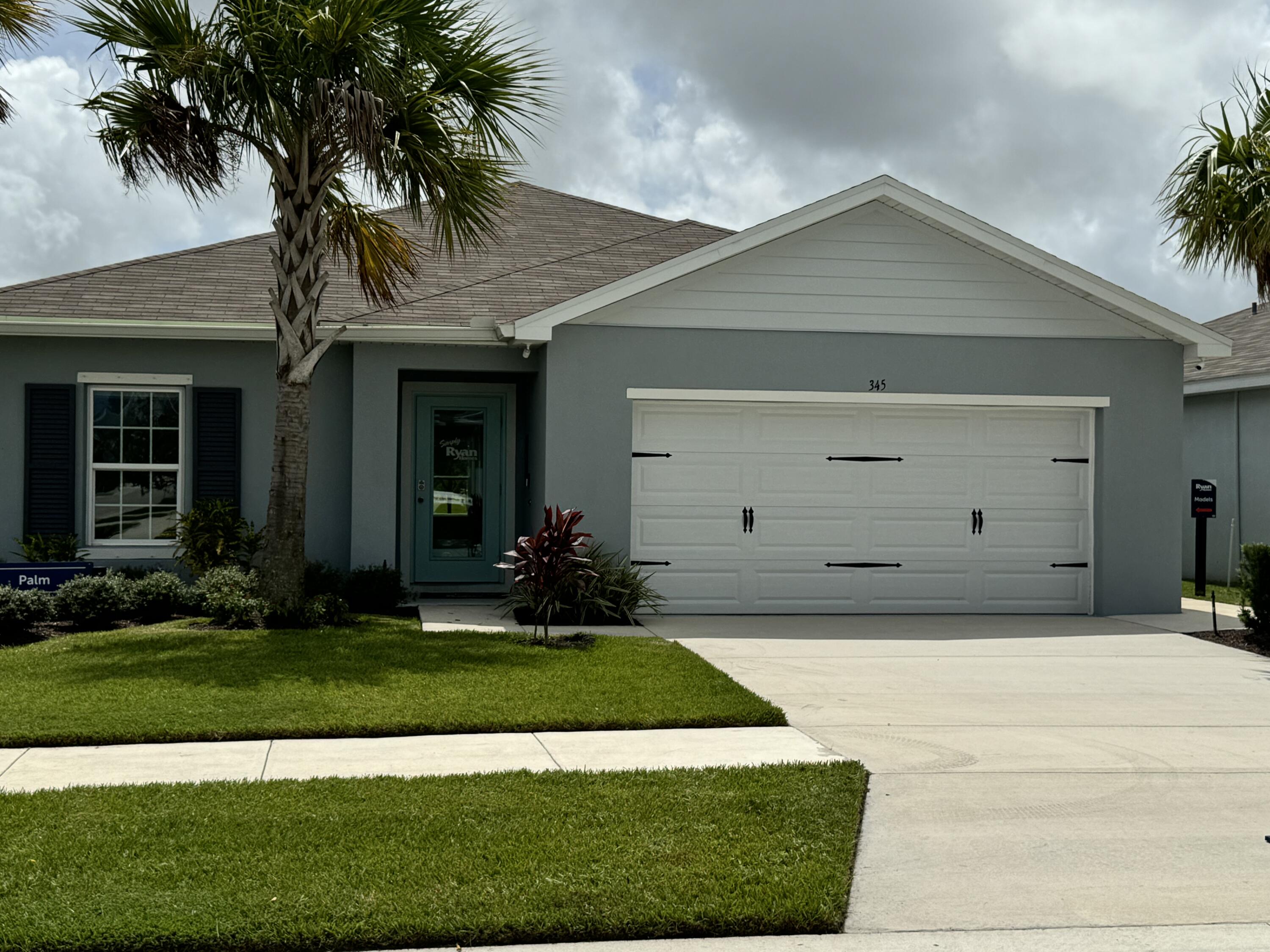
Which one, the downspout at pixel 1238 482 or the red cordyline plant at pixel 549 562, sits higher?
the downspout at pixel 1238 482

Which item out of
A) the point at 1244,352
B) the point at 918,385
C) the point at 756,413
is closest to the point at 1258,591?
the point at 918,385

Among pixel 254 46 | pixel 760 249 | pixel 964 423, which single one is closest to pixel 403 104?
pixel 254 46

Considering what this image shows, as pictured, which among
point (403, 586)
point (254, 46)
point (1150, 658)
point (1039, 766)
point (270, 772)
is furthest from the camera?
point (403, 586)

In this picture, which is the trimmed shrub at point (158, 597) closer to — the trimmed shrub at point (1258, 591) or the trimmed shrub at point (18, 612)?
the trimmed shrub at point (18, 612)

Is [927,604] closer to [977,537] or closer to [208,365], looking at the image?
[977,537]

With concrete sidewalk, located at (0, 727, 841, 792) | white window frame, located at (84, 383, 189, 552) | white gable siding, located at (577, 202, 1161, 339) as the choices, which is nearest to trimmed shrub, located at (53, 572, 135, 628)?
white window frame, located at (84, 383, 189, 552)

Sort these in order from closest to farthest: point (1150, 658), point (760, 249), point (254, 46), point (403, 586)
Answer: point (254, 46)
point (1150, 658)
point (760, 249)
point (403, 586)

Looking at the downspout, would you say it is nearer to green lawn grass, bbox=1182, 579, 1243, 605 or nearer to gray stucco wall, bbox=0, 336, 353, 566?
green lawn grass, bbox=1182, 579, 1243, 605

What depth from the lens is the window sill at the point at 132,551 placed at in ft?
44.0

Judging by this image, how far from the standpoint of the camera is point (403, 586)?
1480cm

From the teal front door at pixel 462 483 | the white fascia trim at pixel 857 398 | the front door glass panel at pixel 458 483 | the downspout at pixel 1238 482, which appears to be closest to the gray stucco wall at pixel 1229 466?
the downspout at pixel 1238 482

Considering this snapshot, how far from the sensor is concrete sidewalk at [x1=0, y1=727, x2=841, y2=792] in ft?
21.5

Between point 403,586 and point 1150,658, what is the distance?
8.20m

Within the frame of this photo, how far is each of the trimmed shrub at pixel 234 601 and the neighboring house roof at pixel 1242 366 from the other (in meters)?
12.0
